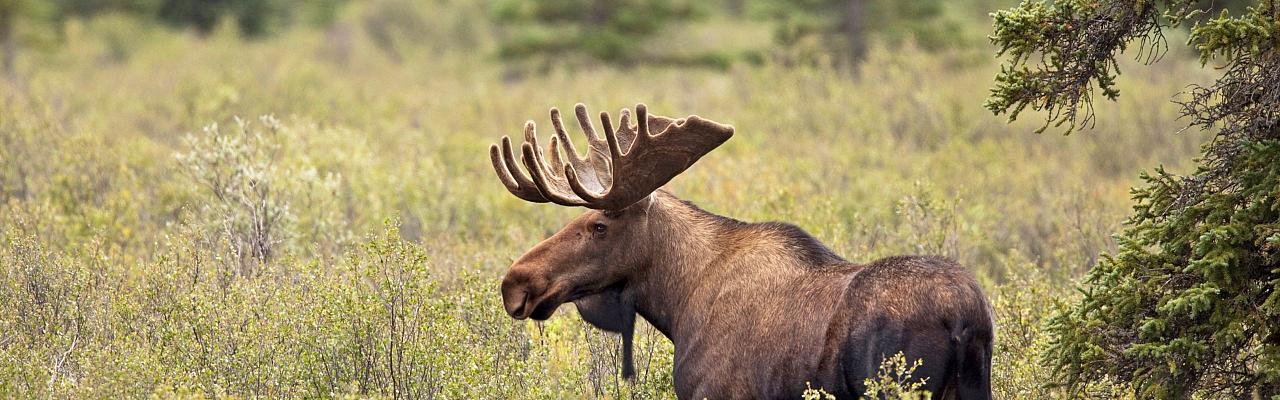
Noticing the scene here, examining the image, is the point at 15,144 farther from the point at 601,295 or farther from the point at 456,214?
the point at 601,295

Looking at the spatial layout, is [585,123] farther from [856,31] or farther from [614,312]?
[856,31]

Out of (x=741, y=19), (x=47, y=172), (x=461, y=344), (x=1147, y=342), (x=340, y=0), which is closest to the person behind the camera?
(x=1147, y=342)

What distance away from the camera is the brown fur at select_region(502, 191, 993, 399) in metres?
4.54

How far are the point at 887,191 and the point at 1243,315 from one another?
6.47m

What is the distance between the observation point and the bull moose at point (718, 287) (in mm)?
4559

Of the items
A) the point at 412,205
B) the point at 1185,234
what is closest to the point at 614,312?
the point at 1185,234

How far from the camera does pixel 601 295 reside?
5652 millimetres

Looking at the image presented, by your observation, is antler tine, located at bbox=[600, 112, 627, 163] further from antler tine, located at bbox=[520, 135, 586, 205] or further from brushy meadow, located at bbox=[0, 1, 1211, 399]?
brushy meadow, located at bbox=[0, 1, 1211, 399]

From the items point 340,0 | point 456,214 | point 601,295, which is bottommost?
point 601,295

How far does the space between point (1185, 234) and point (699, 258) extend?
6.34 feet

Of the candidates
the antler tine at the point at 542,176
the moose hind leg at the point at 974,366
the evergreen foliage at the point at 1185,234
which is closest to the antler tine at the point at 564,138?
the antler tine at the point at 542,176

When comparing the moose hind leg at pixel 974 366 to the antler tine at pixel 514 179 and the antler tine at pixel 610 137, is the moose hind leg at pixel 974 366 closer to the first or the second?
the antler tine at pixel 610 137

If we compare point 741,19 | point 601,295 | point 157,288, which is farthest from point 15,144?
point 741,19

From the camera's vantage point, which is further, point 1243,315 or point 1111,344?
point 1111,344
